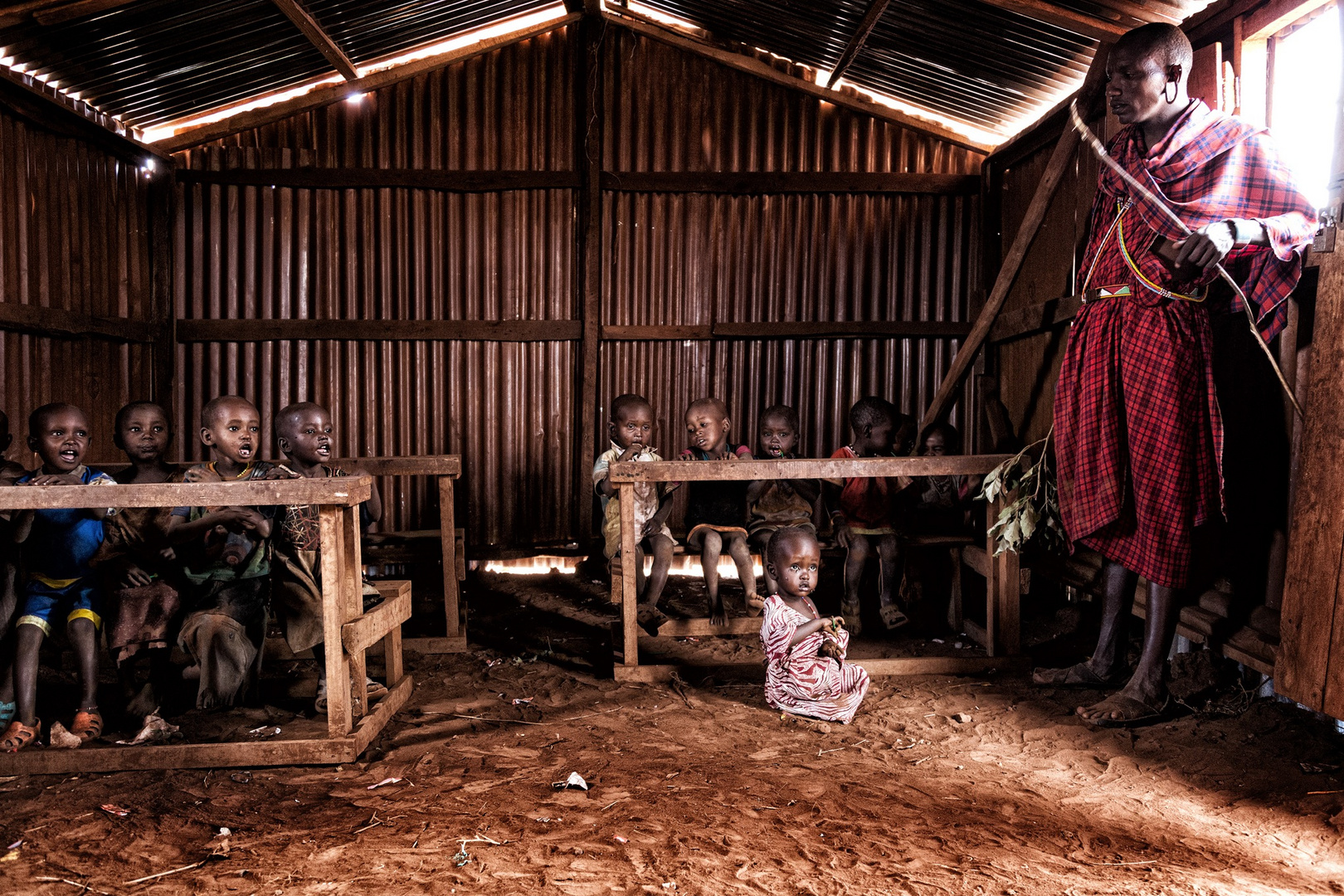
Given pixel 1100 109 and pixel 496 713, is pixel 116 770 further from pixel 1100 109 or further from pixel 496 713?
pixel 1100 109

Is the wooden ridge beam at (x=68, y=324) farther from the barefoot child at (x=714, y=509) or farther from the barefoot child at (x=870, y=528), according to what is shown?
the barefoot child at (x=870, y=528)

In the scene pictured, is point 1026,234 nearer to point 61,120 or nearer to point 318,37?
point 318,37

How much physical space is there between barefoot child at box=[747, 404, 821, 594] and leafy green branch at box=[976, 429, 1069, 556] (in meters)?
1.30

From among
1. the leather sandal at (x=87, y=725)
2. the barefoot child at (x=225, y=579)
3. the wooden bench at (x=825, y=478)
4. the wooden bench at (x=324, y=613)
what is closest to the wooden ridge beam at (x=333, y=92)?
the barefoot child at (x=225, y=579)

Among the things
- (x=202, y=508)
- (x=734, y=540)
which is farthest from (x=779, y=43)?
(x=202, y=508)

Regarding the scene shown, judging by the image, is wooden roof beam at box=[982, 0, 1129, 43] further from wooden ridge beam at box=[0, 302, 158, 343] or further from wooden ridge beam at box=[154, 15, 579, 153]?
wooden ridge beam at box=[0, 302, 158, 343]

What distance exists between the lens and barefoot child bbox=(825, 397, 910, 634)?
534cm

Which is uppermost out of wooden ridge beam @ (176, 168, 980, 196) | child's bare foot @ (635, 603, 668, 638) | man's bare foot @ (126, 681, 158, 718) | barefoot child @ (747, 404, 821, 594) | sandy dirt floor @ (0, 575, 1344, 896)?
wooden ridge beam @ (176, 168, 980, 196)

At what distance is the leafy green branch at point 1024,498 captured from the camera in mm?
4230

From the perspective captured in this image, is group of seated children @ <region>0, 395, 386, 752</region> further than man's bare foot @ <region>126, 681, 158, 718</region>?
No

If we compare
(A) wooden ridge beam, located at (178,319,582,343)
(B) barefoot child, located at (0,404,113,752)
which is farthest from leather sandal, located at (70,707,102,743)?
(A) wooden ridge beam, located at (178,319,582,343)

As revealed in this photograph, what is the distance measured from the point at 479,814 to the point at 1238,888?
7.15ft

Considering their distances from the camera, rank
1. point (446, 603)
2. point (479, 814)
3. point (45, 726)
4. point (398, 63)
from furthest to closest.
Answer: point (398, 63)
point (446, 603)
point (45, 726)
point (479, 814)

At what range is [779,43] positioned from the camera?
7230 millimetres
